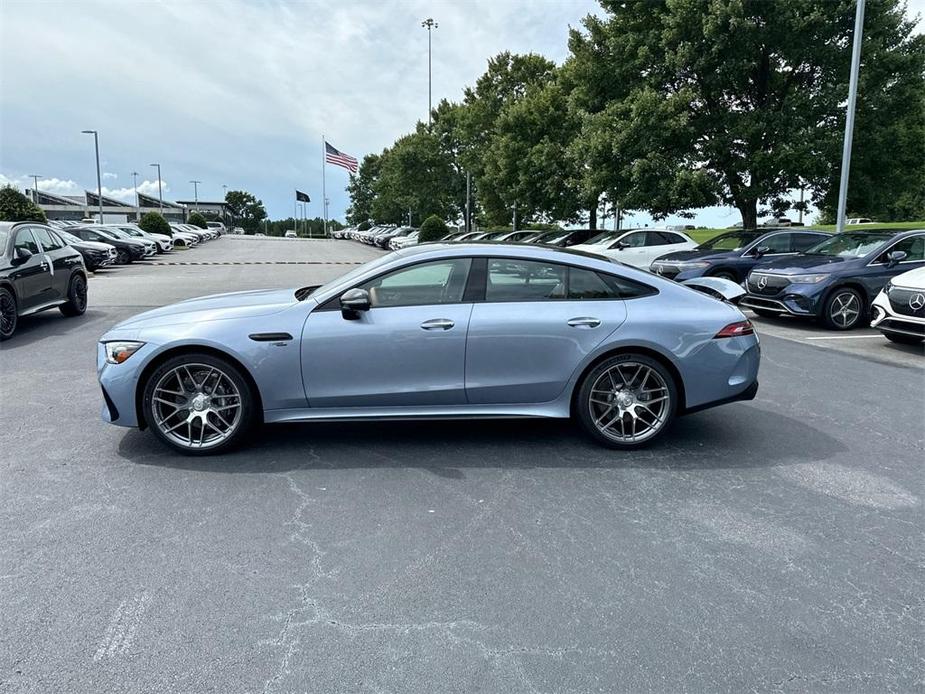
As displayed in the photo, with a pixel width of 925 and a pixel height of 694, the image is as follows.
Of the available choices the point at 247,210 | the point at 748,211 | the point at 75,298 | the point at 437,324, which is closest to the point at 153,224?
the point at 75,298

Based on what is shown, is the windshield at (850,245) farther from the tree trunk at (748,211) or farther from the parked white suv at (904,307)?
the tree trunk at (748,211)

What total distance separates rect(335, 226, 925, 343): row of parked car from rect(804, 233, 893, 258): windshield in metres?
0.02

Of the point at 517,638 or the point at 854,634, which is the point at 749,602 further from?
the point at 517,638

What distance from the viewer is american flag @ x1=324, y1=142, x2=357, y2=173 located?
148ft

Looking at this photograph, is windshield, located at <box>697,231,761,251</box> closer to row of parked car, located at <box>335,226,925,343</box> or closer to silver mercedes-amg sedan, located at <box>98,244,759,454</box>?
row of parked car, located at <box>335,226,925,343</box>

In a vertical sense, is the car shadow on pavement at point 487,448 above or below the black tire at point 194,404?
below

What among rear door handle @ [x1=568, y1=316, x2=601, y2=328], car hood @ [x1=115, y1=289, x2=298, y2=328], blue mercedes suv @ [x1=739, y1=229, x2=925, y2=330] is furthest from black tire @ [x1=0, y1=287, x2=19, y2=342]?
blue mercedes suv @ [x1=739, y1=229, x2=925, y2=330]

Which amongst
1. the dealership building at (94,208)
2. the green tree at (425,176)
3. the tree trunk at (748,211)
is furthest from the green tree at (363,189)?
the tree trunk at (748,211)

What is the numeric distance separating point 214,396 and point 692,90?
19729mm

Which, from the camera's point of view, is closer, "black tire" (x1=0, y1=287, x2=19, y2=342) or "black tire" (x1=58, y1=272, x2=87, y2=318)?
"black tire" (x1=0, y1=287, x2=19, y2=342)

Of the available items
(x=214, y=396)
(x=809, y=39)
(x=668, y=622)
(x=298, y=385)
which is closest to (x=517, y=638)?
(x=668, y=622)

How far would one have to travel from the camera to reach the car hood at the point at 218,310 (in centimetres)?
450

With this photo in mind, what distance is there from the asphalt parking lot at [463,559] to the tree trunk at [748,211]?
17752mm

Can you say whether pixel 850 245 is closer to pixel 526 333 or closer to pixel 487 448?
pixel 526 333
